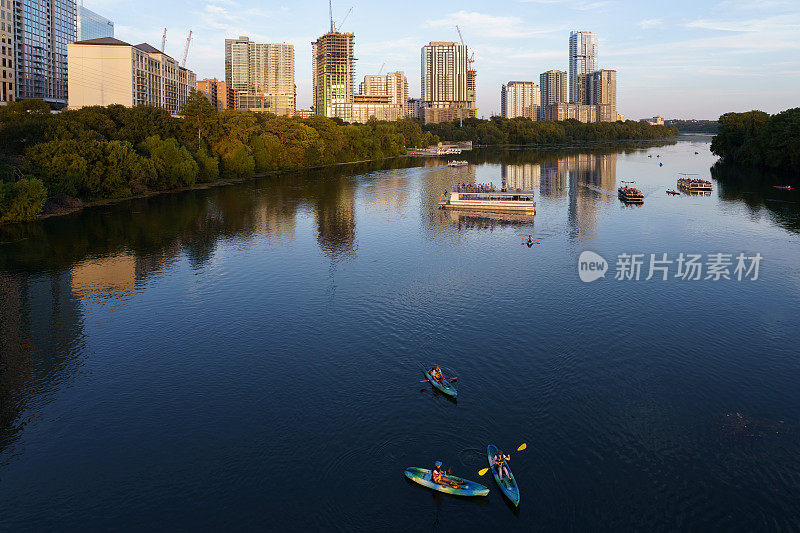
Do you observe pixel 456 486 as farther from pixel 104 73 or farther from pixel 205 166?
pixel 104 73

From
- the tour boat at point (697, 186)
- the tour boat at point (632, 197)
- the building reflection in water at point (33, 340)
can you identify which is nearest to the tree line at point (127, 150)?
the building reflection in water at point (33, 340)

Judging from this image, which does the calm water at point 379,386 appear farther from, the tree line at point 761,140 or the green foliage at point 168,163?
the tree line at point 761,140

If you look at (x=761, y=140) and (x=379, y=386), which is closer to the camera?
(x=379, y=386)

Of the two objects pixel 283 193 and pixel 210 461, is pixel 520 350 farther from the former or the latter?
pixel 283 193

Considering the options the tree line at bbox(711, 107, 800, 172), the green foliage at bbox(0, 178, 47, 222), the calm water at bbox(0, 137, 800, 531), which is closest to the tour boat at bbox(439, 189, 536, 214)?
the calm water at bbox(0, 137, 800, 531)

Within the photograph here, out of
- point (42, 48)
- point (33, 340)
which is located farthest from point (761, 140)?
point (42, 48)

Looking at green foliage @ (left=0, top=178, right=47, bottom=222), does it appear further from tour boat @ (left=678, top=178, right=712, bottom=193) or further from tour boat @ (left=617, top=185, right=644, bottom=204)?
tour boat @ (left=678, top=178, right=712, bottom=193)
